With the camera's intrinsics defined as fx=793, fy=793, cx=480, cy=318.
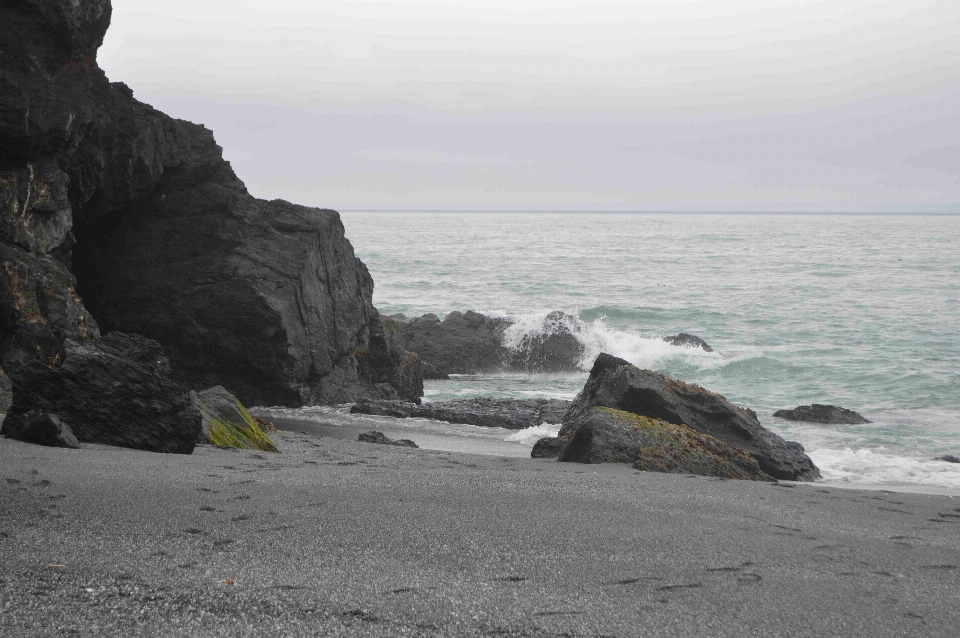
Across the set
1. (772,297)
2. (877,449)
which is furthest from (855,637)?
(772,297)

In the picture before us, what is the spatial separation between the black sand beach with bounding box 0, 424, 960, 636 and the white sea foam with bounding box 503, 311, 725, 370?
18.1 meters

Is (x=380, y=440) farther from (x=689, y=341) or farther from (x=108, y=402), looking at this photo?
(x=689, y=341)

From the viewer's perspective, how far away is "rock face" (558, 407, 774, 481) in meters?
8.24

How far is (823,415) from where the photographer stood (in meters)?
15.8

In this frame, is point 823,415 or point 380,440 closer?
point 380,440

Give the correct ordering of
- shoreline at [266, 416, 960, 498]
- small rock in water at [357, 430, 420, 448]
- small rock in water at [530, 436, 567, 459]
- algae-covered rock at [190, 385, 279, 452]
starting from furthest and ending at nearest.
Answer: shoreline at [266, 416, 960, 498], small rock in water at [357, 430, 420, 448], small rock in water at [530, 436, 567, 459], algae-covered rock at [190, 385, 279, 452]

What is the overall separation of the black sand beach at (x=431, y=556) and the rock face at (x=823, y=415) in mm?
9776

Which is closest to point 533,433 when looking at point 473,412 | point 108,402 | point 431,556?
point 473,412

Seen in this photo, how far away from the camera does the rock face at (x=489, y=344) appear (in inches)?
918

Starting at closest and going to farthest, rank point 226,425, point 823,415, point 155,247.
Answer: point 226,425, point 155,247, point 823,415

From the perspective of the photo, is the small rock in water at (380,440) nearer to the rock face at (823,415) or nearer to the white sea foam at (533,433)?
the white sea foam at (533,433)

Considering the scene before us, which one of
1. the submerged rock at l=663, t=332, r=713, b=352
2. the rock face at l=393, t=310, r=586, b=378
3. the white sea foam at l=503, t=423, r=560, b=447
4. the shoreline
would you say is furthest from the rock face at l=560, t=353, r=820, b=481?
the submerged rock at l=663, t=332, r=713, b=352

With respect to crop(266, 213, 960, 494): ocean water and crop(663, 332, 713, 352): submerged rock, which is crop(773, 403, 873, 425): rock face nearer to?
crop(266, 213, 960, 494): ocean water

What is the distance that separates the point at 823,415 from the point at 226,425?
12089 millimetres
